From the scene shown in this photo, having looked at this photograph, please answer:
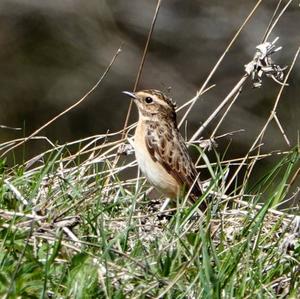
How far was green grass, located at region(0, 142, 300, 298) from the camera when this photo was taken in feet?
21.4

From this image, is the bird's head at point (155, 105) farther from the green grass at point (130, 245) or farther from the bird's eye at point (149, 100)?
the green grass at point (130, 245)

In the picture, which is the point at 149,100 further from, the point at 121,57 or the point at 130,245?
the point at 121,57

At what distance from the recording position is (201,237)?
6805mm

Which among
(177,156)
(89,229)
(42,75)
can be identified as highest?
(89,229)

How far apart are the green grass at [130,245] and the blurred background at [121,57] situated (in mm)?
13049

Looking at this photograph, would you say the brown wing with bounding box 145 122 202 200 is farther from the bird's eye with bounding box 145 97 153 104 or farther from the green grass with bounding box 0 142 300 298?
the green grass with bounding box 0 142 300 298

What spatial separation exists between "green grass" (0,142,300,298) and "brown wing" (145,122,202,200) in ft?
4.57

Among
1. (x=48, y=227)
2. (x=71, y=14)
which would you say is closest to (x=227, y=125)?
(x=71, y=14)

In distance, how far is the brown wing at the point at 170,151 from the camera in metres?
9.91

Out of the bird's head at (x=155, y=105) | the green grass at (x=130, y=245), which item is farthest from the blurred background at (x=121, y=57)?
the green grass at (x=130, y=245)

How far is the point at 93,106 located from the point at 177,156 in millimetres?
12725

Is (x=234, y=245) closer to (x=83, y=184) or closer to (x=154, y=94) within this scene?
(x=83, y=184)

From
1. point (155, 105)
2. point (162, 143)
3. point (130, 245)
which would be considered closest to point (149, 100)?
point (155, 105)

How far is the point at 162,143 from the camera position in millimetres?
10164
